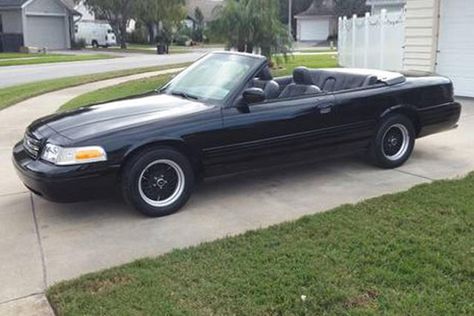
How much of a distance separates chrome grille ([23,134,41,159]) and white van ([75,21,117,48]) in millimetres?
47821

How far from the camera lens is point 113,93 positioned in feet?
45.6

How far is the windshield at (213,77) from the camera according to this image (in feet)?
18.2

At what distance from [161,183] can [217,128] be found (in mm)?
726

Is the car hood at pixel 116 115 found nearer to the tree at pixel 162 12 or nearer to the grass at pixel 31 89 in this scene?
the grass at pixel 31 89

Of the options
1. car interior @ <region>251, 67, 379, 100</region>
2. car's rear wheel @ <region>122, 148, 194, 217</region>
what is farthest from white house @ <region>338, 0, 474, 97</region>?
car's rear wheel @ <region>122, 148, 194, 217</region>

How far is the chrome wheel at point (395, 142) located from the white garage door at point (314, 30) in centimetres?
6006

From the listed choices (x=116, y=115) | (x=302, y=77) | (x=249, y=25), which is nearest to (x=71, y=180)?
(x=116, y=115)

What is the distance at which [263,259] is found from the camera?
3986 millimetres

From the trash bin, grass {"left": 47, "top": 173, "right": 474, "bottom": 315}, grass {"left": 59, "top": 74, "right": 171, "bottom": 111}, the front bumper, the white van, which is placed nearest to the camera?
grass {"left": 47, "top": 173, "right": 474, "bottom": 315}

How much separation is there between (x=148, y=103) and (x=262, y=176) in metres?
1.52

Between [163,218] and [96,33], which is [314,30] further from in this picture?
[163,218]

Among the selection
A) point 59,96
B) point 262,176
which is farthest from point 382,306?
point 59,96

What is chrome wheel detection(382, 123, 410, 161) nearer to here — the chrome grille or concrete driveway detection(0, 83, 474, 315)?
concrete driveway detection(0, 83, 474, 315)

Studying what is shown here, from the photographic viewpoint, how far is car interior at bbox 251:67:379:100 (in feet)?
19.2
